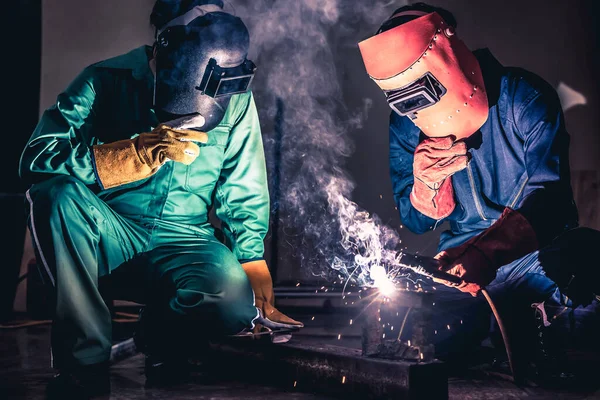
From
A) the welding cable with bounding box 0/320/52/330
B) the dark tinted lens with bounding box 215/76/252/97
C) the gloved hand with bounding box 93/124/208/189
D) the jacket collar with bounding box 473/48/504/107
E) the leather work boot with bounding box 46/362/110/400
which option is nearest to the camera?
the leather work boot with bounding box 46/362/110/400

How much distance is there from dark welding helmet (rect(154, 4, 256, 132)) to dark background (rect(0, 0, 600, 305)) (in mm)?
1909

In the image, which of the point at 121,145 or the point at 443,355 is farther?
the point at 443,355

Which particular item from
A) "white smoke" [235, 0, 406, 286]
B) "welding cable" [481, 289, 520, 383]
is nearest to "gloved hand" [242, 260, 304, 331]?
"welding cable" [481, 289, 520, 383]

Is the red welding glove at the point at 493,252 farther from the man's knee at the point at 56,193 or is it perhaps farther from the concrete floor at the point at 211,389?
the man's knee at the point at 56,193

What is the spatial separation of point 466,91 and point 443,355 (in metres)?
1.15

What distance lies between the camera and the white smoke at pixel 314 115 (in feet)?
16.5

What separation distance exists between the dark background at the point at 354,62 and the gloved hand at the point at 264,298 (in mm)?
2129

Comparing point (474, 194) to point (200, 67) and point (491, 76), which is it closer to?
point (491, 76)

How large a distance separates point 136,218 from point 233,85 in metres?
0.72

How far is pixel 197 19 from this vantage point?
2775mm

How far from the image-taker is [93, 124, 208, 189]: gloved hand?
8.58 ft

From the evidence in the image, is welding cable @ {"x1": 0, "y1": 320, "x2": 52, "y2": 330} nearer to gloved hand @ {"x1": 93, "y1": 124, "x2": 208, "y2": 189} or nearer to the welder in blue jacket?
gloved hand @ {"x1": 93, "y1": 124, "x2": 208, "y2": 189}

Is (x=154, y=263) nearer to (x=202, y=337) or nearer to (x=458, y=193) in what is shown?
(x=202, y=337)

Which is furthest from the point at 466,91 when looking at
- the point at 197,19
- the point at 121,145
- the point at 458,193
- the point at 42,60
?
the point at 42,60
